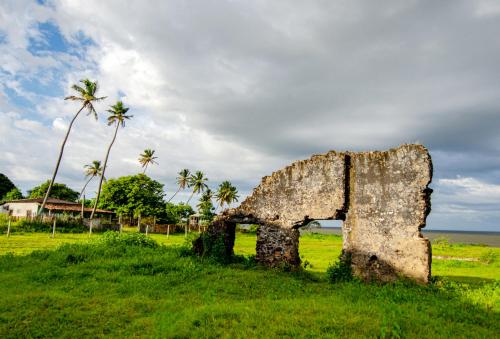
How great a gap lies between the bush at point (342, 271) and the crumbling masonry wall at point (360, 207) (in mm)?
162

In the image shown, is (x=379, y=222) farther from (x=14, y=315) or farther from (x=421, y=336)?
(x=14, y=315)

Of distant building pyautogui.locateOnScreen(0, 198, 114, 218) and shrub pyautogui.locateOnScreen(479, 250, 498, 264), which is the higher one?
distant building pyautogui.locateOnScreen(0, 198, 114, 218)

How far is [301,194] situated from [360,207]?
1.91m

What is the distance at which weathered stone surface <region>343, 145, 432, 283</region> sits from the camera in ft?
34.1

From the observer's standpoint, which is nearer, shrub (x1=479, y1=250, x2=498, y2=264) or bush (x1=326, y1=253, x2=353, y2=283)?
bush (x1=326, y1=253, x2=353, y2=283)

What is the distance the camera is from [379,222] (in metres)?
11.0

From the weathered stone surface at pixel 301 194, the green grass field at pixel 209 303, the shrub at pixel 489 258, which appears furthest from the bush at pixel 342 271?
the shrub at pixel 489 258

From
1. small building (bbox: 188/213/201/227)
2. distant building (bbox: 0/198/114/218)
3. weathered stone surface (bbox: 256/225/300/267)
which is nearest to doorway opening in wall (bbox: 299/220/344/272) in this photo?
weathered stone surface (bbox: 256/225/300/267)

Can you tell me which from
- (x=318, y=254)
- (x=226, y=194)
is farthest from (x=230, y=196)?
(x=318, y=254)

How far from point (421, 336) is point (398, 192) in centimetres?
551

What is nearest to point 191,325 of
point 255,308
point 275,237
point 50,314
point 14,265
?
point 255,308

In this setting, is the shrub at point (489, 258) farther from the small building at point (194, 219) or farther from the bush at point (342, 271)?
the small building at point (194, 219)

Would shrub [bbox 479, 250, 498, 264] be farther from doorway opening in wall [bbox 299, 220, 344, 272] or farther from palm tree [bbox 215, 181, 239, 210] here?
palm tree [bbox 215, 181, 239, 210]

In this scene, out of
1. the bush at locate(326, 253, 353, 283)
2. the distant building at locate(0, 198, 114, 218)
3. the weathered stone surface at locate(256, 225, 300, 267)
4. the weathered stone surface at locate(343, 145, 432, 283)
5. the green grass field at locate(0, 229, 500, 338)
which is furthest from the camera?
the distant building at locate(0, 198, 114, 218)
